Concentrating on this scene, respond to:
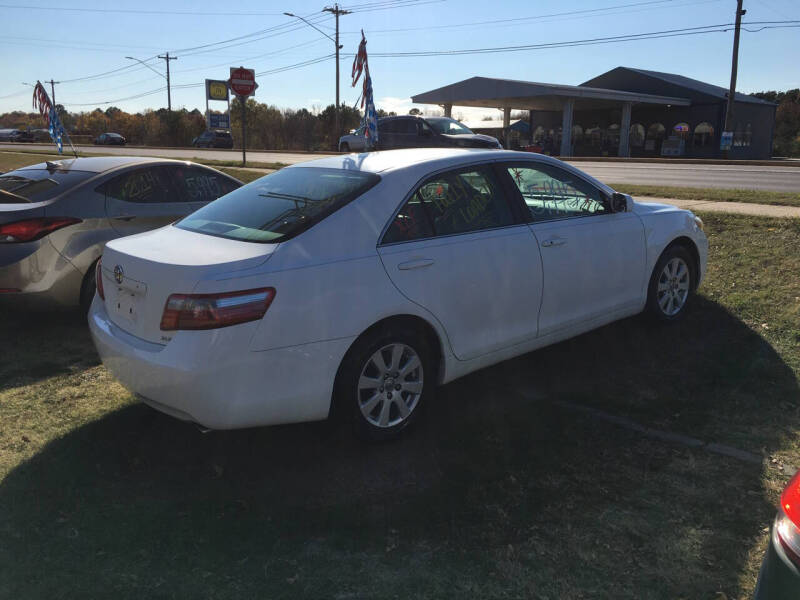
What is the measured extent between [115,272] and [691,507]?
325 centimetres

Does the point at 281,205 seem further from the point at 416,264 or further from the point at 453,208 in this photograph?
the point at 453,208

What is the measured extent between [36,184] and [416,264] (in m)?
4.21

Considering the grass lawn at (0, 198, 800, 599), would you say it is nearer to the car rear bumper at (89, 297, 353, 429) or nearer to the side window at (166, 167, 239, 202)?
the car rear bumper at (89, 297, 353, 429)

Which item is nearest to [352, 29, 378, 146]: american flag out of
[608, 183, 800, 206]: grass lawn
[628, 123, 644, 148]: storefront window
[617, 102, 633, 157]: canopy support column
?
[608, 183, 800, 206]: grass lawn

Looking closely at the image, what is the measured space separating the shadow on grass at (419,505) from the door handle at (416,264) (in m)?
1.01

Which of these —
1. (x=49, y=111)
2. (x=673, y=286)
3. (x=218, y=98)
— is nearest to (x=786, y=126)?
(x=218, y=98)

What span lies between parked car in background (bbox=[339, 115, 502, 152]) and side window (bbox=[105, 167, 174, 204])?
A: 1570cm

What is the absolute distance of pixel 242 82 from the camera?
17.8 metres

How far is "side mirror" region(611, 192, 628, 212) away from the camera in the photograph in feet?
16.7

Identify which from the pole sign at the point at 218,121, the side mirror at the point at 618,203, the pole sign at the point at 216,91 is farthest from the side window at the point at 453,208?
the pole sign at the point at 218,121

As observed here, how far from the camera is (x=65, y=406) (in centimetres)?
450

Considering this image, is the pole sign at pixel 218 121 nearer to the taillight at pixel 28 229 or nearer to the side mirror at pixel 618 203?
the taillight at pixel 28 229

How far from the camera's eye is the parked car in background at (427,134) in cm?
2242

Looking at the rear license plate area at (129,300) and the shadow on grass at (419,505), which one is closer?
the shadow on grass at (419,505)
